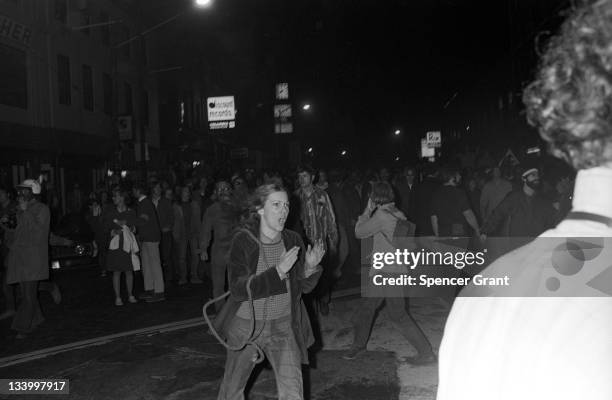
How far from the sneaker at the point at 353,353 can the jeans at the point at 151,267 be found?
14.7 ft

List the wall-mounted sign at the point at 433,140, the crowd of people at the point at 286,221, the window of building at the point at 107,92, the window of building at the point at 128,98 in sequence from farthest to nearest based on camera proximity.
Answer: the wall-mounted sign at the point at 433,140
the window of building at the point at 128,98
the window of building at the point at 107,92
the crowd of people at the point at 286,221

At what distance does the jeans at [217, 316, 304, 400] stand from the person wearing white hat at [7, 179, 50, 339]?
495 centimetres

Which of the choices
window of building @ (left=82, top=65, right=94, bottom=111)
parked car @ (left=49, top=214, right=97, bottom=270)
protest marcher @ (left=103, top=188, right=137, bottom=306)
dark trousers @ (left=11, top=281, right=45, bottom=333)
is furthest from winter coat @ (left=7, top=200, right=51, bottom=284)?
window of building @ (left=82, top=65, right=94, bottom=111)

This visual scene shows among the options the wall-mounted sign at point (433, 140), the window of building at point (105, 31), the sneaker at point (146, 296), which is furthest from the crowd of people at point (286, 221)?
the wall-mounted sign at point (433, 140)

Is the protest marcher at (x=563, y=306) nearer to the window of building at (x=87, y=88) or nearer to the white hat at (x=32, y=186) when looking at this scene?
the white hat at (x=32, y=186)

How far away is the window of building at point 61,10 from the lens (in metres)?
24.1

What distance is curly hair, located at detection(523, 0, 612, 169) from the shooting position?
106 centimetres

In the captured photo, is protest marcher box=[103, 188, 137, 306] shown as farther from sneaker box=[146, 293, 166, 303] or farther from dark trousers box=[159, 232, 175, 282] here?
dark trousers box=[159, 232, 175, 282]

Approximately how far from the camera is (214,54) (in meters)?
49.1

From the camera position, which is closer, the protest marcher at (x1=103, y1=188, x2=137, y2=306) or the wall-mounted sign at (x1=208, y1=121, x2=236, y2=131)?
the protest marcher at (x1=103, y1=188, x2=137, y2=306)

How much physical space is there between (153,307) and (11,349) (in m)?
2.56

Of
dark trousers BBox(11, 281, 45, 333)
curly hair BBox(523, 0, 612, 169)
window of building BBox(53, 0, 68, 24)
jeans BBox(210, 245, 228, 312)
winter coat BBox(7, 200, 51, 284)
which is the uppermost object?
window of building BBox(53, 0, 68, 24)

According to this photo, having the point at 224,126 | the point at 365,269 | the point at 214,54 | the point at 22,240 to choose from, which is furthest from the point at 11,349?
the point at 214,54

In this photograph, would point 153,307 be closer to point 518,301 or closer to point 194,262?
point 194,262
